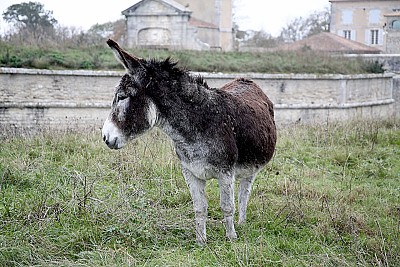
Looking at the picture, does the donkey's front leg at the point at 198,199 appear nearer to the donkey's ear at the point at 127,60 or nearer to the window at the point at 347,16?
the donkey's ear at the point at 127,60

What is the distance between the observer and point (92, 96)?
19.5 meters

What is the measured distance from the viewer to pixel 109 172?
7652 mm

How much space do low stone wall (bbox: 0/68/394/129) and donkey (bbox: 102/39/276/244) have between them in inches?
409

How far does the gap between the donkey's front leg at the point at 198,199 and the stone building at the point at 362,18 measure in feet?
182

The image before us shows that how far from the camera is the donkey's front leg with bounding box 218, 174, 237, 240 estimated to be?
5.32 metres

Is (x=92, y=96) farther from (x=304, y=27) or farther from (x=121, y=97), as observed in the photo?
(x=304, y=27)

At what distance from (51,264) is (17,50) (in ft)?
57.0

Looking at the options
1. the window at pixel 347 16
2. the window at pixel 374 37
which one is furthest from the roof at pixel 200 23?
the window at pixel 374 37

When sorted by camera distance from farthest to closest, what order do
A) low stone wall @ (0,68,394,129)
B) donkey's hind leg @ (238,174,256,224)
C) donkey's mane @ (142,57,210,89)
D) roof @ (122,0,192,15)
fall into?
roof @ (122,0,192,15)
low stone wall @ (0,68,394,129)
donkey's hind leg @ (238,174,256,224)
donkey's mane @ (142,57,210,89)

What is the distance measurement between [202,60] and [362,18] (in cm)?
4039

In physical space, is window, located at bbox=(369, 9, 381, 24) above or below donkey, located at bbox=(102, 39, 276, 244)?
above

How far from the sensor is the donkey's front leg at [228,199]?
5316 mm

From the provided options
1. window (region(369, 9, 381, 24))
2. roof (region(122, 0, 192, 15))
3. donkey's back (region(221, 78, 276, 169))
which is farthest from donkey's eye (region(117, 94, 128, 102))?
window (region(369, 9, 381, 24))

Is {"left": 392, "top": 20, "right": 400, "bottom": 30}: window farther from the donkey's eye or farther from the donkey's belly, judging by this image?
the donkey's eye
